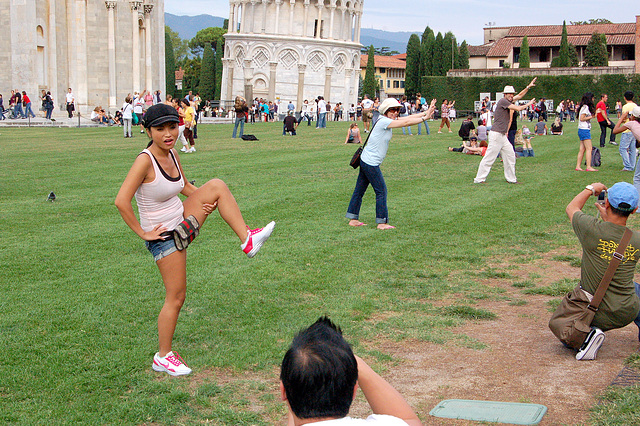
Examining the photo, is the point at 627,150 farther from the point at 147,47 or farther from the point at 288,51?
the point at 288,51

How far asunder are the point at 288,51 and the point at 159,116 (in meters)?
78.4

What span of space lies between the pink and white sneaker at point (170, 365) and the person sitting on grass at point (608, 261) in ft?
10.5

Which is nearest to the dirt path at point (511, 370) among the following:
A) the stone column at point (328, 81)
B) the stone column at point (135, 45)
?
the stone column at point (135, 45)

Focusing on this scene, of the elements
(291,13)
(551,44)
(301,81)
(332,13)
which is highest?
(332,13)

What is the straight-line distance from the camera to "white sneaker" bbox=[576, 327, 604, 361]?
564cm

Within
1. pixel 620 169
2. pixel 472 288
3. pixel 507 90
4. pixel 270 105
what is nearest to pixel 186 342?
pixel 472 288

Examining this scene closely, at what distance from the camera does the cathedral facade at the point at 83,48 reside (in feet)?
137

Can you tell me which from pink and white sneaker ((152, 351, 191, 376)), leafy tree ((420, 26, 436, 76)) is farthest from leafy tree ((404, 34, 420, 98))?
pink and white sneaker ((152, 351, 191, 376))

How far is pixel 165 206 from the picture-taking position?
533 centimetres

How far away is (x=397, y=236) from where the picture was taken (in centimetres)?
1041

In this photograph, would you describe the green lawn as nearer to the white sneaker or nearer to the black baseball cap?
the white sneaker

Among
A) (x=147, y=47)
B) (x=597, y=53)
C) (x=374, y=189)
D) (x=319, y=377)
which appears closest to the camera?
(x=319, y=377)

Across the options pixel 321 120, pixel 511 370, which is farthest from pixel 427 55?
pixel 511 370

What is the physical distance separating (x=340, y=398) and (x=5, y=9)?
45.5 meters
